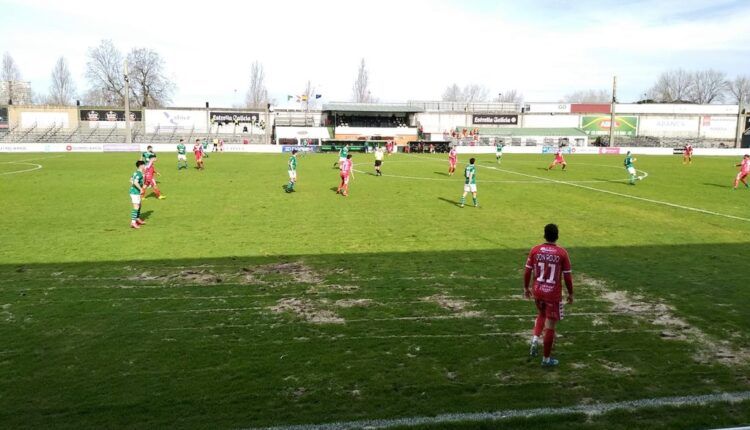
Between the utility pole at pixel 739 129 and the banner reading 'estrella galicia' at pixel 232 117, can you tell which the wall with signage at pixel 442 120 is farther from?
the utility pole at pixel 739 129

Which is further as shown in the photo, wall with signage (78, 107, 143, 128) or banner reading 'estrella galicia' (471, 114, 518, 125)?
banner reading 'estrella galicia' (471, 114, 518, 125)

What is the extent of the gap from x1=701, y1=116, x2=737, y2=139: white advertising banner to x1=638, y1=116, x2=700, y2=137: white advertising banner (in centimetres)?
163

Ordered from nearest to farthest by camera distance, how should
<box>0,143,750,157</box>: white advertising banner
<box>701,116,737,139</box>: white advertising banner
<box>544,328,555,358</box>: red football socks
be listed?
<box>544,328,555,358</box>: red football socks < <box>0,143,750,157</box>: white advertising banner < <box>701,116,737,139</box>: white advertising banner

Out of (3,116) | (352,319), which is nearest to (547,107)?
(3,116)

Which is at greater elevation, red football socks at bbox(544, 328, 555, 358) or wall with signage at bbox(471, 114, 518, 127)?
wall with signage at bbox(471, 114, 518, 127)

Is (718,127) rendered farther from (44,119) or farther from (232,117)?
(44,119)

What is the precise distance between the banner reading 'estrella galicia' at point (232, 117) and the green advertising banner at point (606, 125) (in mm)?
58550

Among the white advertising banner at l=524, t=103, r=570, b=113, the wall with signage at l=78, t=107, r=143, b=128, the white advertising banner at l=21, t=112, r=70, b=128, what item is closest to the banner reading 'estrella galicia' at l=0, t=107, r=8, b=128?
the white advertising banner at l=21, t=112, r=70, b=128

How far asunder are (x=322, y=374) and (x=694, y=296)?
23.7 ft

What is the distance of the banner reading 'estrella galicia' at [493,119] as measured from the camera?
3684 inches

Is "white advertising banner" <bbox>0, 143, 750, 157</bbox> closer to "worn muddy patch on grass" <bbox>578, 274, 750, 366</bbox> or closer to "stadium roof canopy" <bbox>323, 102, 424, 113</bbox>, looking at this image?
"stadium roof canopy" <bbox>323, 102, 424, 113</bbox>

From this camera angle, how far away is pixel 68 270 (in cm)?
1087

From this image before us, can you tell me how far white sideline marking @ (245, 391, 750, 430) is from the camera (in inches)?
205

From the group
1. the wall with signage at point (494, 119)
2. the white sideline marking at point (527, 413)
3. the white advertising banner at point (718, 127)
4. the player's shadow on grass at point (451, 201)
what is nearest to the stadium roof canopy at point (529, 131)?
the wall with signage at point (494, 119)
